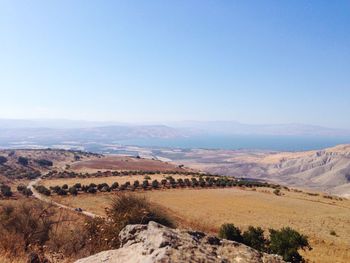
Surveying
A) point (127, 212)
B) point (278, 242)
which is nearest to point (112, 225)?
point (127, 212)

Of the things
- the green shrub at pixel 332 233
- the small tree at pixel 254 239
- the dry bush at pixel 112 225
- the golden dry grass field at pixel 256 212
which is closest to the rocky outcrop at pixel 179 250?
the dry bush at pixel 112 225

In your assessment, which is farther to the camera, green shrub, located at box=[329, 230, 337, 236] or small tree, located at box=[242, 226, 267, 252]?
green shrub, located at box=[329, 230, 337, 236]

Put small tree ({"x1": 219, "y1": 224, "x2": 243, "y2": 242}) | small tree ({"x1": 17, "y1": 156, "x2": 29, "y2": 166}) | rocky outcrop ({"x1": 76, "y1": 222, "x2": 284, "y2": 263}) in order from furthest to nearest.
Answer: small tree ({"x1": 17, "y1": 156, "x2": 29, "y2": 166}) < small tree ({"x1": 219, "y1": 224, "x2": 243, "y2": 242}) < rocky outcrop ({"x1": 76, "y1": 222, "x2": 284, "y2": 263})

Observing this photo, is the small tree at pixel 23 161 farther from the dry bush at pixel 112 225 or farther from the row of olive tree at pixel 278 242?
the dry bush at pixel 112 225

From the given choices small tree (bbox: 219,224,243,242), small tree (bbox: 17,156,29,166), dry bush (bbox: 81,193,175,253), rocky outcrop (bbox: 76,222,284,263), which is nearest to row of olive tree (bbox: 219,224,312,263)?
small tree (bbox: 219,224,243,242)

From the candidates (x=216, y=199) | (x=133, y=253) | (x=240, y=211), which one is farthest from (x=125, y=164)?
(x=133, y=253)

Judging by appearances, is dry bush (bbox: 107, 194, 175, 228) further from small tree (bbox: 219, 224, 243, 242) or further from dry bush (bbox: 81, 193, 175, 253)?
small tree (bbox: 219, 224, 243, 242)

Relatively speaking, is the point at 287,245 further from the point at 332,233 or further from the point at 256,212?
the point at 256,212
